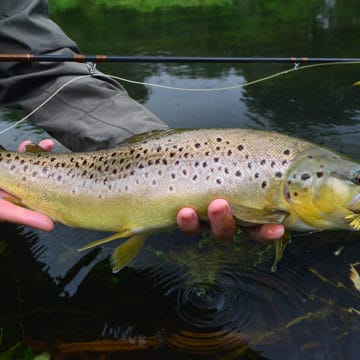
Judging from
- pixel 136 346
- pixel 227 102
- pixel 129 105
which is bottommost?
pixel 136 346

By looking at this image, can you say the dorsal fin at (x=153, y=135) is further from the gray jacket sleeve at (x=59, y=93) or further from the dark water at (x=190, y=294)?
the dark water at (x=190, y=294)

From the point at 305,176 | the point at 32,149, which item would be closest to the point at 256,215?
the point at 305,176

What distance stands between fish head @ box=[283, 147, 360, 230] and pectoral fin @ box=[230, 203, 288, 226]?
0.08 metres

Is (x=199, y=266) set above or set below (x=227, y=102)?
below

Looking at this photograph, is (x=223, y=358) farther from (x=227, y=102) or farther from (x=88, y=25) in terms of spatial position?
(x=88, y=25)

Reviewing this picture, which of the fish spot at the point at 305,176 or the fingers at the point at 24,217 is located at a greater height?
the fish spot at the point at 305,176

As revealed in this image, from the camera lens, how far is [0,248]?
2.98 m

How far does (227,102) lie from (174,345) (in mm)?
3040

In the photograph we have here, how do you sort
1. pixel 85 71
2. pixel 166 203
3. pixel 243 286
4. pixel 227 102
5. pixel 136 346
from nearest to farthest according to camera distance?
pixel 166 203, pixel 136 346, pixel 243 286, pixel 85 71, pixel 227 102

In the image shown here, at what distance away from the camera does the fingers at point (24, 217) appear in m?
2.22

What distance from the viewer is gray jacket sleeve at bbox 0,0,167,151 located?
8.90 feet

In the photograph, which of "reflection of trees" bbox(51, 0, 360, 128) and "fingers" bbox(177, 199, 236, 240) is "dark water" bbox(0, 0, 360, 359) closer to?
"reflection of trees" bbox(51, 0, 360, 128)

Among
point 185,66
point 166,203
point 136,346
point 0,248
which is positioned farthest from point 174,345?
point 185,66

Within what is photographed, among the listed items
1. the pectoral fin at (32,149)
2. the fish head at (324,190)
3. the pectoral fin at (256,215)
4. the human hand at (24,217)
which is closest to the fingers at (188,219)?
the pectoral fin at (256,215)
